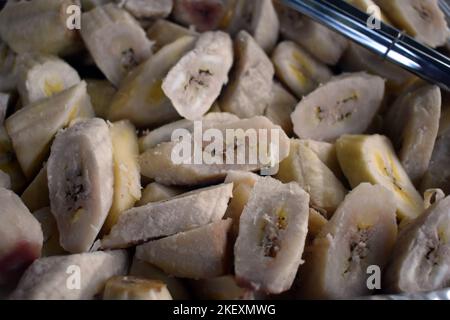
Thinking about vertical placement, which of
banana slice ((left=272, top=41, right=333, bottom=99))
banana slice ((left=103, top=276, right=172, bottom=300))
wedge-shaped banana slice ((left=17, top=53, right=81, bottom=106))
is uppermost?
banana slice ((left=272, top=41, right=333, bottom=99))

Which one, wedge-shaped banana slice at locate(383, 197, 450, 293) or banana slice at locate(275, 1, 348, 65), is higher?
banana slice at locate(275, 1, 348, 65)

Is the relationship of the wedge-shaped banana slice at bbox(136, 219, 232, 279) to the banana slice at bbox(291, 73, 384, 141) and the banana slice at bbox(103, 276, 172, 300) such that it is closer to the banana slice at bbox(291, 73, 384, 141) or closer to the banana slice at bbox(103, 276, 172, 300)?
the banana slice at bbox(103, 276, 172, 300)

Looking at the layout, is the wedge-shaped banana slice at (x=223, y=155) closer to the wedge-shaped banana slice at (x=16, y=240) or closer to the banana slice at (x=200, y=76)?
the banana slice at (x=200, y=76)

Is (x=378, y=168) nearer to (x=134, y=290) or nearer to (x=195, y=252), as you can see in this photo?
(x=195, y=252)

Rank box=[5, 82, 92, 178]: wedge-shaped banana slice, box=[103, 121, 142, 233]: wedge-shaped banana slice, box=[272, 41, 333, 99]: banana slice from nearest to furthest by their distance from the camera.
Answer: box=[103, 121, 142, 233]: wedge-shaped banana slice
box=[5, 82, 92, 178]: wedge-shaped banana slice
box=[272, 41, 333, 99]: banana slice

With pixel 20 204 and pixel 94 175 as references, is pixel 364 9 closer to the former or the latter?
pixel 94 175

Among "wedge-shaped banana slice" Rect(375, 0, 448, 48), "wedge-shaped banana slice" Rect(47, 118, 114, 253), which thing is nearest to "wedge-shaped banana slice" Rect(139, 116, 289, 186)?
"wedge-shaped banana slice" Rect(47, 118, 114, 253)
